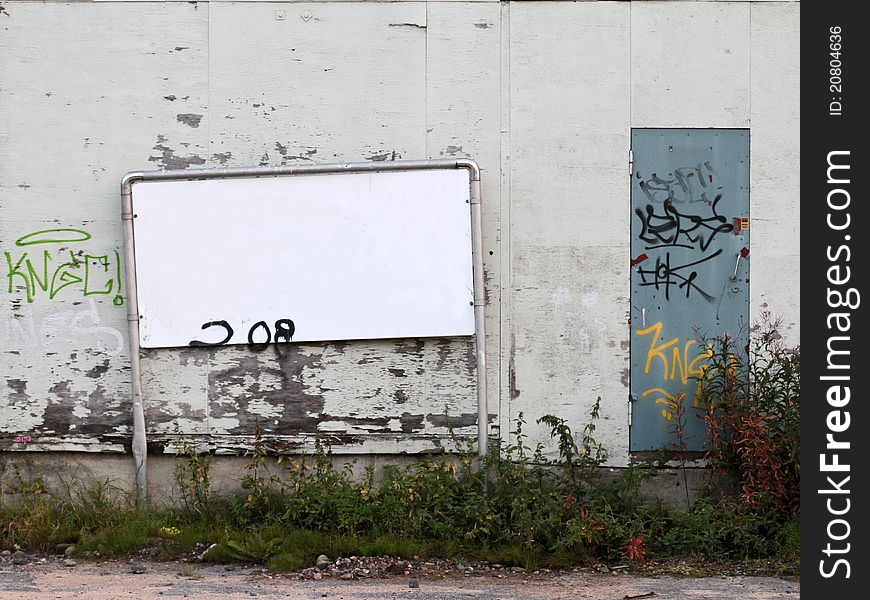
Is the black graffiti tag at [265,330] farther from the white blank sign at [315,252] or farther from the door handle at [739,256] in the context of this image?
the door handle at [739,256]

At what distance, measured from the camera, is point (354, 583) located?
18.0ft

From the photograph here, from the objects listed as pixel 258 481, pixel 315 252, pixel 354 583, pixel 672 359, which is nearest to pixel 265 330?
pixel 315 252

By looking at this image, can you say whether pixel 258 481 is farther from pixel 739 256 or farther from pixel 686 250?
pixel 739 256

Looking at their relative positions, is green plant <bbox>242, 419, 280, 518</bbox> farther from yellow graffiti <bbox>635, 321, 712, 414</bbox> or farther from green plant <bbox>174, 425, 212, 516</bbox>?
yellow graffiti <bbox>635, 321, 712, 414</bbox>

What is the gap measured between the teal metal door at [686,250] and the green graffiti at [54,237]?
3.70 m

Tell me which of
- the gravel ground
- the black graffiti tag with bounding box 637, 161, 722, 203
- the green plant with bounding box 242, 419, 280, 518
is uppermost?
the black graffiti tag with bounding box 637, 161, 722, 203

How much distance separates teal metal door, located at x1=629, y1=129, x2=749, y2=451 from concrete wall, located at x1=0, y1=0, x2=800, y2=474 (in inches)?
3.7

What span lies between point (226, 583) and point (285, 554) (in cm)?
43

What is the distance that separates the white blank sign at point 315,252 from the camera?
20.8 ft

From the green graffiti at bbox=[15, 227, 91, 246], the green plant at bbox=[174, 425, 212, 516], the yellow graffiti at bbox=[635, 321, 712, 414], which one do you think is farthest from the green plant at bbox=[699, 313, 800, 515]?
the green graffiti at bbox=[15, 227, 91, 246]

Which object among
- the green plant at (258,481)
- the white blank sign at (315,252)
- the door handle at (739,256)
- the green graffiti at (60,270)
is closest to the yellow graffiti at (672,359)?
the door handle at (739,256)

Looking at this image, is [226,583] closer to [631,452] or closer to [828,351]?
[631,452]

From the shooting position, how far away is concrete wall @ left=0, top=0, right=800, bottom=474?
6.38 meters

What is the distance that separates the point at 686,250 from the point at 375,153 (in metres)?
2.18
